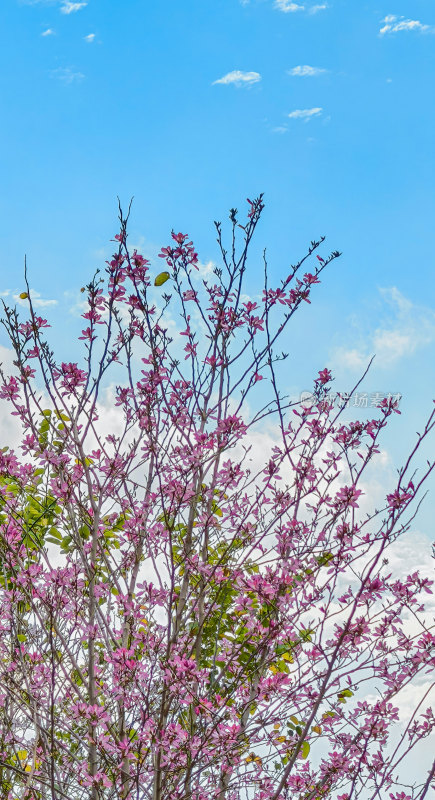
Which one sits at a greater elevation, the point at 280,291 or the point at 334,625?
the point at 280,291

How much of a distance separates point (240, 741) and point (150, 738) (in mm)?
391

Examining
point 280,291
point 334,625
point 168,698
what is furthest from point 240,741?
point 280,291

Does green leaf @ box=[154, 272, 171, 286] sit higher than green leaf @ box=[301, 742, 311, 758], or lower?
higher

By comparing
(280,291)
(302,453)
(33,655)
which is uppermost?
(280,291)

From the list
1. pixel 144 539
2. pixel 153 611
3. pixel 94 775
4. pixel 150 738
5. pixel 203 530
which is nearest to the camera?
pixel 150 738

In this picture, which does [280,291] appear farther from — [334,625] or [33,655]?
[33,655]

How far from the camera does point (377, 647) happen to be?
3.53m

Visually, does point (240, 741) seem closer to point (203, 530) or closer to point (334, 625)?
point (334, 625)

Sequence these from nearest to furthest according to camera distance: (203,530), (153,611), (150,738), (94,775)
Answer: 1. (150,738)
2. (94,775)
3. (203,530)
4. (153,611)

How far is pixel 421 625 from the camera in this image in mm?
3363

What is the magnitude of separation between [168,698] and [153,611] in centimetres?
89

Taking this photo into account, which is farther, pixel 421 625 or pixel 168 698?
pixel 421 625

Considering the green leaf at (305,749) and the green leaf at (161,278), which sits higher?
the green leaf at (161,278)

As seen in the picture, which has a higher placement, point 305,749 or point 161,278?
point 161,278
